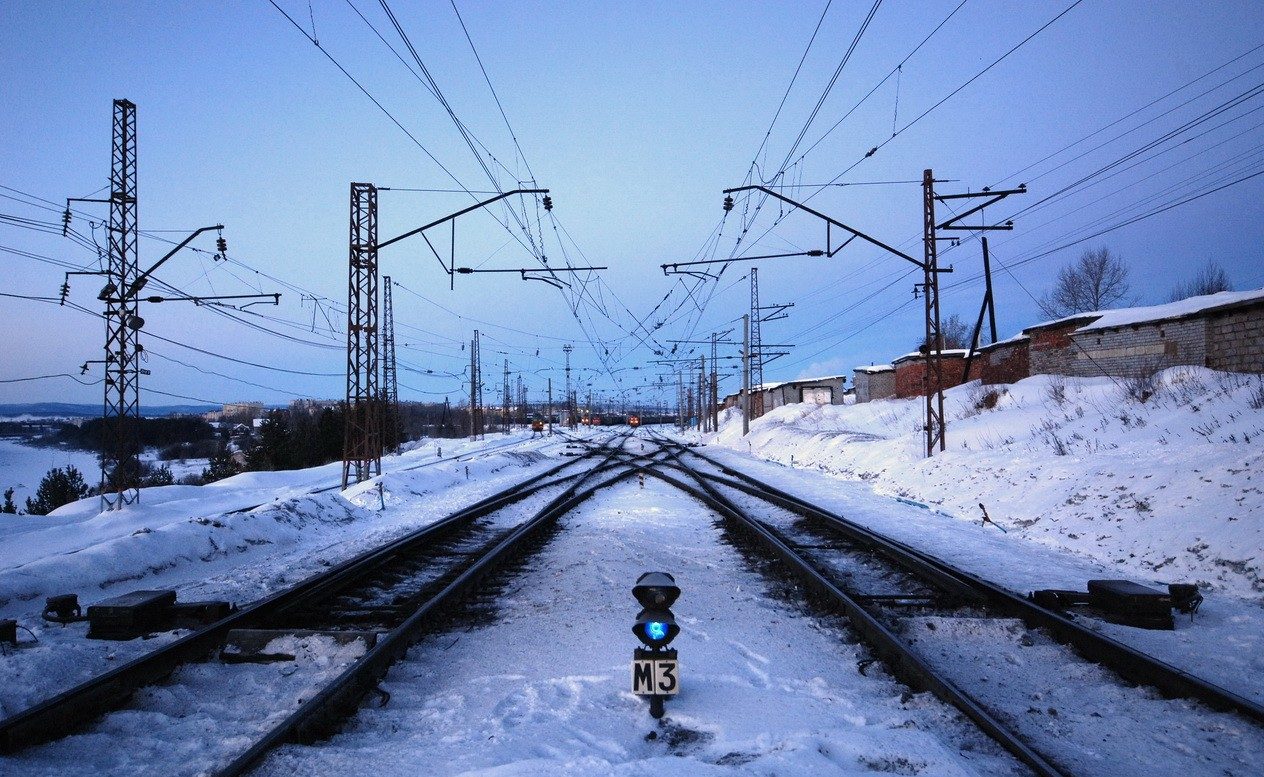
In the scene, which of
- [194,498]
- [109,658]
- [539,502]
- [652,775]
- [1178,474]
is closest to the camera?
[652,775]

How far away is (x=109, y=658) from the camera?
5289 millimetres

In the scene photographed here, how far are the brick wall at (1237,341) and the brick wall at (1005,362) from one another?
35.0 ft

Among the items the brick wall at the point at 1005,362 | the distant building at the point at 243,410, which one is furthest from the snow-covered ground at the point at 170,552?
the distant building at the point at 243,410

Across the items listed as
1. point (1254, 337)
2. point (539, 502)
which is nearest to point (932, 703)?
point (539, 502)

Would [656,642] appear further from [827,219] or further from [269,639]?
[827,219]

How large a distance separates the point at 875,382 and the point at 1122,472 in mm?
46096

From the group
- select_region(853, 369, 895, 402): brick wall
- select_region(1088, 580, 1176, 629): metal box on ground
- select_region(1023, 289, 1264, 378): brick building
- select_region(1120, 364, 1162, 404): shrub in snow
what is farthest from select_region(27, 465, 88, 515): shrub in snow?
select_region(853, 369, 895, 402): brick wall

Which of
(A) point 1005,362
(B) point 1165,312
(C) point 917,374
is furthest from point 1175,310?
(C) point 917,374

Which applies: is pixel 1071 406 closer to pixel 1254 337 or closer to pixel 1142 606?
pixel 1254 337

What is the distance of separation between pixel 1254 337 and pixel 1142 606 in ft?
68.8

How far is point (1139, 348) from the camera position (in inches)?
1041

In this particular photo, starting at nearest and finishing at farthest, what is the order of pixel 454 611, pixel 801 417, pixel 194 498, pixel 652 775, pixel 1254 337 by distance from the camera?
pixel 652 775
pixel 454 611
pixel 1254 337
pixel 194 498
pixel 801 417

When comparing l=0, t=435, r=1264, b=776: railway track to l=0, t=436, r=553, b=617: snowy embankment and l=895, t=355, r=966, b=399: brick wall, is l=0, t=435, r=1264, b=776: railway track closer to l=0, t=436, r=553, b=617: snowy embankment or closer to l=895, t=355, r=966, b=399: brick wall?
l=0, t=436, r=553, b=617: snowy embankment

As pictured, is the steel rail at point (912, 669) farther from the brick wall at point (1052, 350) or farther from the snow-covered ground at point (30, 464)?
the snow-covered ground at point (30, 464)
